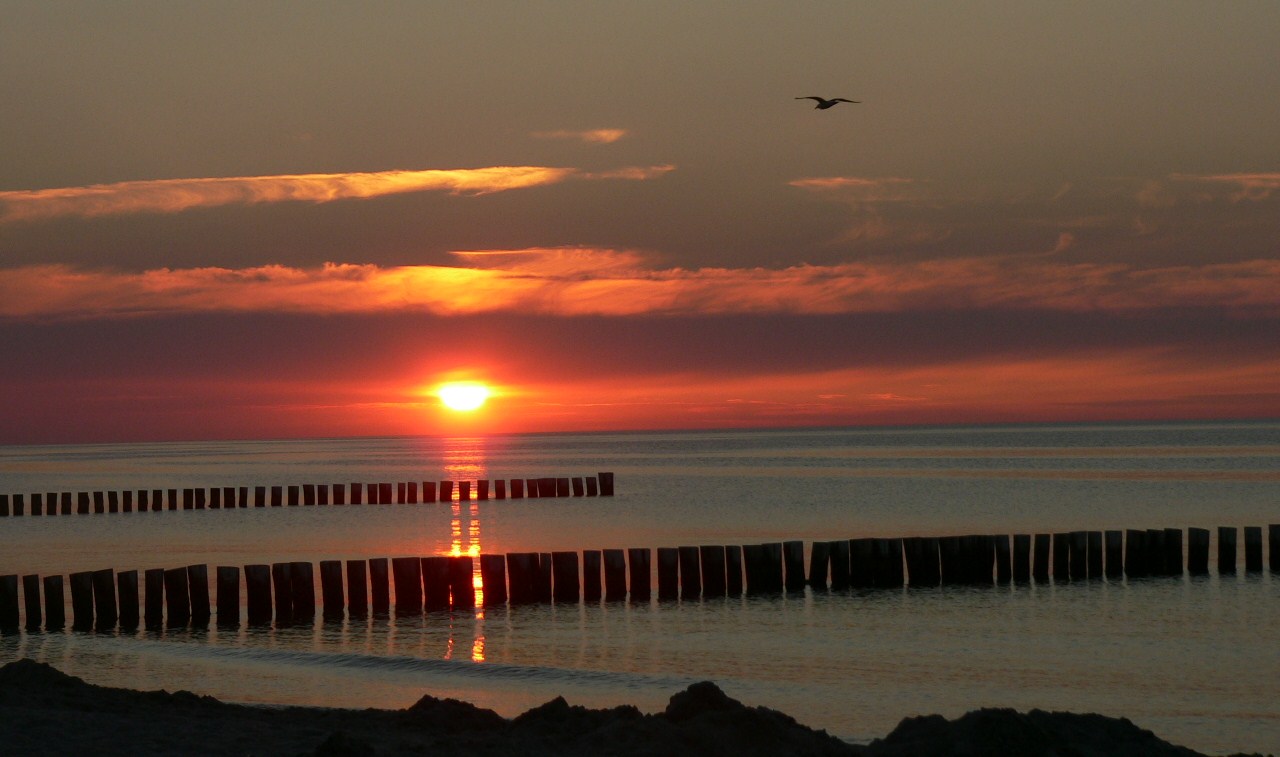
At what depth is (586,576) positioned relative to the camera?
23.8 meters

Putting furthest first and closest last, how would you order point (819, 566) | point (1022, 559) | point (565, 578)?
1. point (1022, 559)
2. point (819, 566)
3. point (565, 578)

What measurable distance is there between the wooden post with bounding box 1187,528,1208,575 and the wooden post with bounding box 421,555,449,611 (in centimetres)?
1465


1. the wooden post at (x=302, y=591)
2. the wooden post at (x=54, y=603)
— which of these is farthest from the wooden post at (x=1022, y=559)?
the wooden post at (x=54, y=603)

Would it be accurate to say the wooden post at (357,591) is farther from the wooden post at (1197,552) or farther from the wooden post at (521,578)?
the wooden post at (1197,552)

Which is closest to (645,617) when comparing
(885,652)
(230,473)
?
(885,652)

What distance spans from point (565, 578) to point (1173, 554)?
12.4m

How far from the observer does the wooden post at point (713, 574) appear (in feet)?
78.3

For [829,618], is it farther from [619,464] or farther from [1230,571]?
[619,464]

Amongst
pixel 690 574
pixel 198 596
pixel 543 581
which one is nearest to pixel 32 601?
pixel 198 596

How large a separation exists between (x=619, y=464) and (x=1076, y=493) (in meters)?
56.0

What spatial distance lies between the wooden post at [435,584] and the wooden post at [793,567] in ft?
20.5

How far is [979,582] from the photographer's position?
82.8 ft

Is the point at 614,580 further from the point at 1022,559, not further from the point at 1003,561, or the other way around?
the point at 1022,559

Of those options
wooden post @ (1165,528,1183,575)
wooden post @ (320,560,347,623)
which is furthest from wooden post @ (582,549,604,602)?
wooden post @ (1165,528,1183,575)
